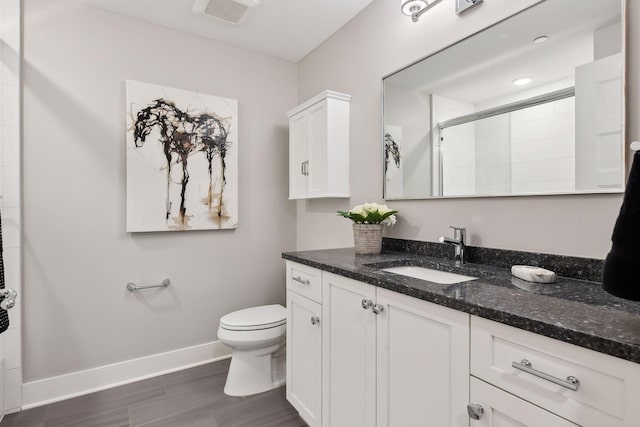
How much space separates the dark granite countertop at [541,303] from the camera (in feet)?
2.23

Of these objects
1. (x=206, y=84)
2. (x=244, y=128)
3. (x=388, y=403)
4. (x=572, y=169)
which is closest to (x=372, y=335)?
(x=388, y=403)

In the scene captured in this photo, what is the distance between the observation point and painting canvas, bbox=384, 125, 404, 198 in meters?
1.94

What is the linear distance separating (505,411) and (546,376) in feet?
0.53

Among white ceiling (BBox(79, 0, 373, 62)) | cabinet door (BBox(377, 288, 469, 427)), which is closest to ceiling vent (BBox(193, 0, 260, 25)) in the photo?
white ceiling (BBox(79, 0, 373, 62))

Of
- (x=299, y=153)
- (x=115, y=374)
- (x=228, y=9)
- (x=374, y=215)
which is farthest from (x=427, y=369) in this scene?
(x=228, y=9)

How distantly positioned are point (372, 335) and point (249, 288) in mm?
1672

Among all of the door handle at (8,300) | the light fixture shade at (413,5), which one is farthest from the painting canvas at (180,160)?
the light fixture shade at (413,5)

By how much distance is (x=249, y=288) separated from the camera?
2744mm

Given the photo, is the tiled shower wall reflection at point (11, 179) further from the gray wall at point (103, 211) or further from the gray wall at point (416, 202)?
the gray wall at point (416, 202)

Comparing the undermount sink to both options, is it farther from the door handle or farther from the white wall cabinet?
the door handle

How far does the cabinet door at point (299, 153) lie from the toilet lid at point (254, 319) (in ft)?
2.90

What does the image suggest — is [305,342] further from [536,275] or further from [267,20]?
[267,20]

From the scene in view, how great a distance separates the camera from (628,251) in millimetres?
666

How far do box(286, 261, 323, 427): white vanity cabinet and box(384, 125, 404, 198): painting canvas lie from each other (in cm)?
72
